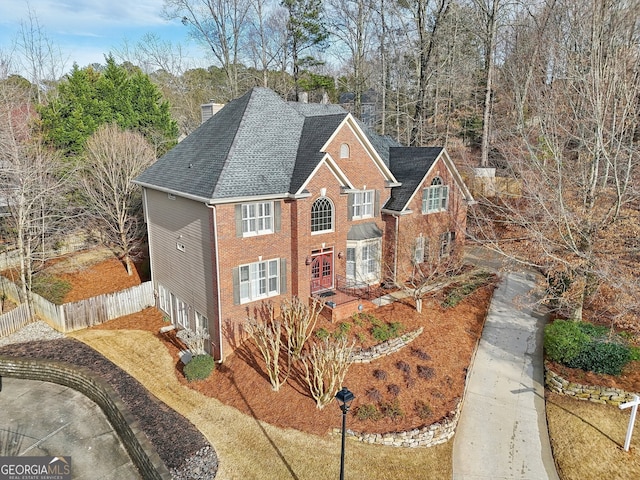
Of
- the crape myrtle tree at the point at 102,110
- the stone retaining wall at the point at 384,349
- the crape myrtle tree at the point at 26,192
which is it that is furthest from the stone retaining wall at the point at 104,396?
the crape myrtle tree at the point at 102,110

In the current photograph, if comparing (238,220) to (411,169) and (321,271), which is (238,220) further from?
(411,169)

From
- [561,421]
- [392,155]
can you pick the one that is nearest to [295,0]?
[392,155]

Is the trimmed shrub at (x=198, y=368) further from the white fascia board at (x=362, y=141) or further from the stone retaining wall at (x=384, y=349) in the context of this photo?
the white fascia board at (x=362, y=141)

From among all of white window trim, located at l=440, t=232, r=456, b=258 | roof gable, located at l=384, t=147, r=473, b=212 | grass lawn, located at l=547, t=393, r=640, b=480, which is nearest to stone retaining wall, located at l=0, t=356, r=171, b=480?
grass lawn, located at l=547, t=393, r=640, b=480

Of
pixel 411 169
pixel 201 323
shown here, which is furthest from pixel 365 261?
pixel 201 323

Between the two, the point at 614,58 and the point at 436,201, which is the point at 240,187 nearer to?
the point at 436,201

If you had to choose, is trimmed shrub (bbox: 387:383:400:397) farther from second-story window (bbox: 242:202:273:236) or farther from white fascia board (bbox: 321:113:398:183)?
white fascia board (bbox: 321:113:398:183)

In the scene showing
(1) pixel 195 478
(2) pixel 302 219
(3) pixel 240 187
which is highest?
(3) pixel 240 187
